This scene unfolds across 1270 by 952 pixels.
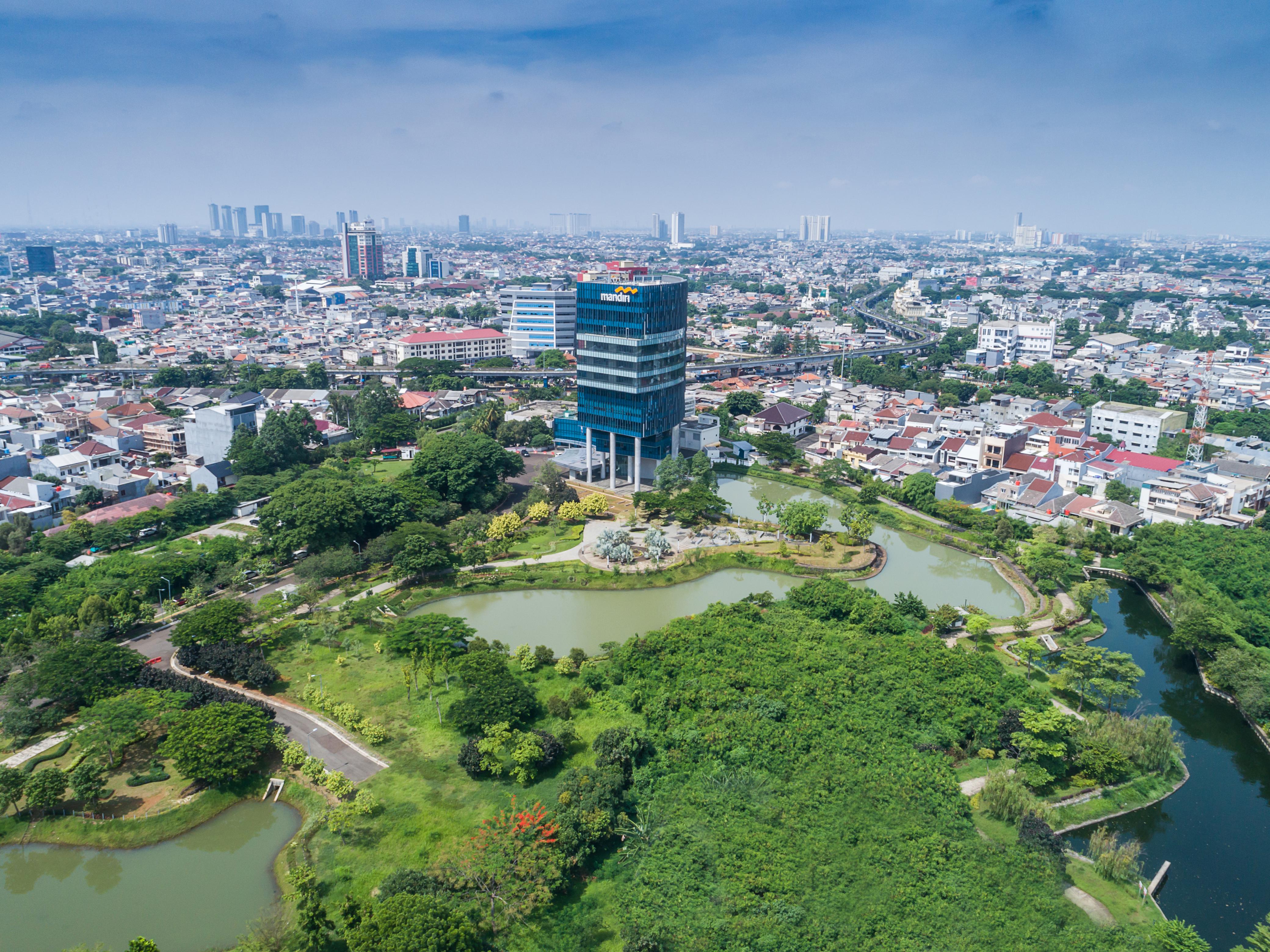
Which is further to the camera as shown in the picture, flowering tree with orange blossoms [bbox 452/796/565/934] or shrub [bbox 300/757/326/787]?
shrub [bbox 300/757/326/787]

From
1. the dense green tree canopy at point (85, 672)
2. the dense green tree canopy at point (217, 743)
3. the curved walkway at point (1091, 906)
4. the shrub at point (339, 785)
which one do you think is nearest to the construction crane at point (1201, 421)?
the curved walkway at point (1091, 906)

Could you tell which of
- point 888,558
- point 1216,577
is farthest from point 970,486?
point 1216,577

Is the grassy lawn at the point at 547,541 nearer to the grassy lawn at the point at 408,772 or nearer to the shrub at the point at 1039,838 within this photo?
the grassy lawn at the point at 408,772

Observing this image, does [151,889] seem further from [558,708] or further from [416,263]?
[416,263]

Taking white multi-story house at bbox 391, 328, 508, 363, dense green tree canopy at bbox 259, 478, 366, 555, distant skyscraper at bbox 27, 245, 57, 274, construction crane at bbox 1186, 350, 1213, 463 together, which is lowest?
dense green tree canopy at bbox 259, 478, 366, 555

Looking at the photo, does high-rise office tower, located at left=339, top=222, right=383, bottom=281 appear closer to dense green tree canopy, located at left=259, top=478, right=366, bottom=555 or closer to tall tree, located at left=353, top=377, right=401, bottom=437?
tall tree, located at left=353, top=377, right=401, bottom=437

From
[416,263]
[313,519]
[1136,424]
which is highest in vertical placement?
[416,263]

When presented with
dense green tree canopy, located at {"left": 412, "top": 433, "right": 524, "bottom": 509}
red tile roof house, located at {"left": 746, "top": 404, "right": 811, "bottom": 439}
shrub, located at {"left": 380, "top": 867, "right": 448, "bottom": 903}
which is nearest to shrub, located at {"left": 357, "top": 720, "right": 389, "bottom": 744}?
shrub, located at {"left": 380, "top": 867, "right": 448, "bottom": 903}

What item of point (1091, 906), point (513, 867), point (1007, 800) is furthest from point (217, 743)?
point (1091, 906)
